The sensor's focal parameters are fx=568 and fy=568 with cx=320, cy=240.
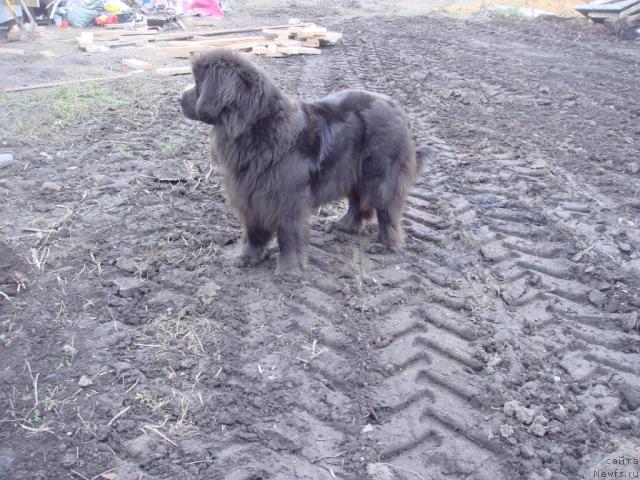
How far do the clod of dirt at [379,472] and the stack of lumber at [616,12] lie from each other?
44.6 feet

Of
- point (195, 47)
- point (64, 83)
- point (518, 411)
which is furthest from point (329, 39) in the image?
point (518, 411)

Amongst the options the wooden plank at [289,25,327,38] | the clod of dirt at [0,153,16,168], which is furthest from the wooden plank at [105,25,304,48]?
the clod of dirt at [0,153,16,168]

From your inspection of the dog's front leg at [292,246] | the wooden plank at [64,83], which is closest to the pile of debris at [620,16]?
the wooden plank at [64,83]

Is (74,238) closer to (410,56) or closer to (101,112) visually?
(101,112)

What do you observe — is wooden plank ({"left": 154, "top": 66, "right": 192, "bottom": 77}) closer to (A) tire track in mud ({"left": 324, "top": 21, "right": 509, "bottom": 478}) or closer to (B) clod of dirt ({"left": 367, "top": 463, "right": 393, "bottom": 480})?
(A) tire track in mud ({"left": 324, "top": 21, "right": 509, "bottom": 478})

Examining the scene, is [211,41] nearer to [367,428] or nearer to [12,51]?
[12,51]

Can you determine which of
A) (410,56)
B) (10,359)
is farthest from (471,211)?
(410,56)

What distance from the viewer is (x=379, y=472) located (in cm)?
275

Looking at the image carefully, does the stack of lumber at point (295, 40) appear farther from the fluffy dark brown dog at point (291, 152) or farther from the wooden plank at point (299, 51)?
the fluffy dark brown dog at point (291, 152)

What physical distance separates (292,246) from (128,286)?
1.19 m

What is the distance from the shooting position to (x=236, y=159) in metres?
4.02

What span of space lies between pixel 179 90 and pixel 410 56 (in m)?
4.54

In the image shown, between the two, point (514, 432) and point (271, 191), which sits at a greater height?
point (271, 191)

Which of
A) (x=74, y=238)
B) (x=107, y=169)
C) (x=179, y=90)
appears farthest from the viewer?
(x=179, y=90)
